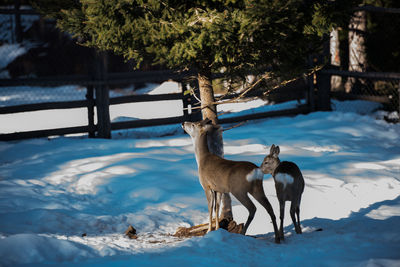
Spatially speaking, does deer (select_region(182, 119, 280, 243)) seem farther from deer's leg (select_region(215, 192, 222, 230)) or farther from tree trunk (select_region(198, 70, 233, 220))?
tree trunk (select_region(198, 70, 233, 220))

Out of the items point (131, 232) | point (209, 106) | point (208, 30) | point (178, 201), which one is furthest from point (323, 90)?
point (208, 30)

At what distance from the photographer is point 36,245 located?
14.6 ft

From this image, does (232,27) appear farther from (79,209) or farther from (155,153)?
(155,153)

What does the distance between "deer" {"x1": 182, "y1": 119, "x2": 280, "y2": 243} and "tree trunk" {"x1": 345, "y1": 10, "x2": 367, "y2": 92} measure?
35.8 ft

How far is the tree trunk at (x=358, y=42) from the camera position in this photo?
14695mm

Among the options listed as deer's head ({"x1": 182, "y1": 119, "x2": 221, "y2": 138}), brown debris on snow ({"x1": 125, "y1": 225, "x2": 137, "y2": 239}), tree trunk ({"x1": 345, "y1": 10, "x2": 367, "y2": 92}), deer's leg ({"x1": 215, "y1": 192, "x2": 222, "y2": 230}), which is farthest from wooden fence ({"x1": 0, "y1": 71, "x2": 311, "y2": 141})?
tree trunk ({"x1": 345, "y1": 10, "x2": 367, "y2": 92})

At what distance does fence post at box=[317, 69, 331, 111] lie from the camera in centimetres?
1298

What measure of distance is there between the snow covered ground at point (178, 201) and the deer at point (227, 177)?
41 cm

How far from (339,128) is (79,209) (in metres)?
7.23

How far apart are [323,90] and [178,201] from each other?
7.72 metres

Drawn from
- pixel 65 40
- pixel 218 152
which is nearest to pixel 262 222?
pixel 218 152

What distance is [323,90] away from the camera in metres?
13.1

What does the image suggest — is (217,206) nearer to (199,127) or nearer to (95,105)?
(199,127)

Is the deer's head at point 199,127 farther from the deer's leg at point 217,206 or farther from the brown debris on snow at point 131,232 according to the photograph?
the brown debris on snow at point 131,232
